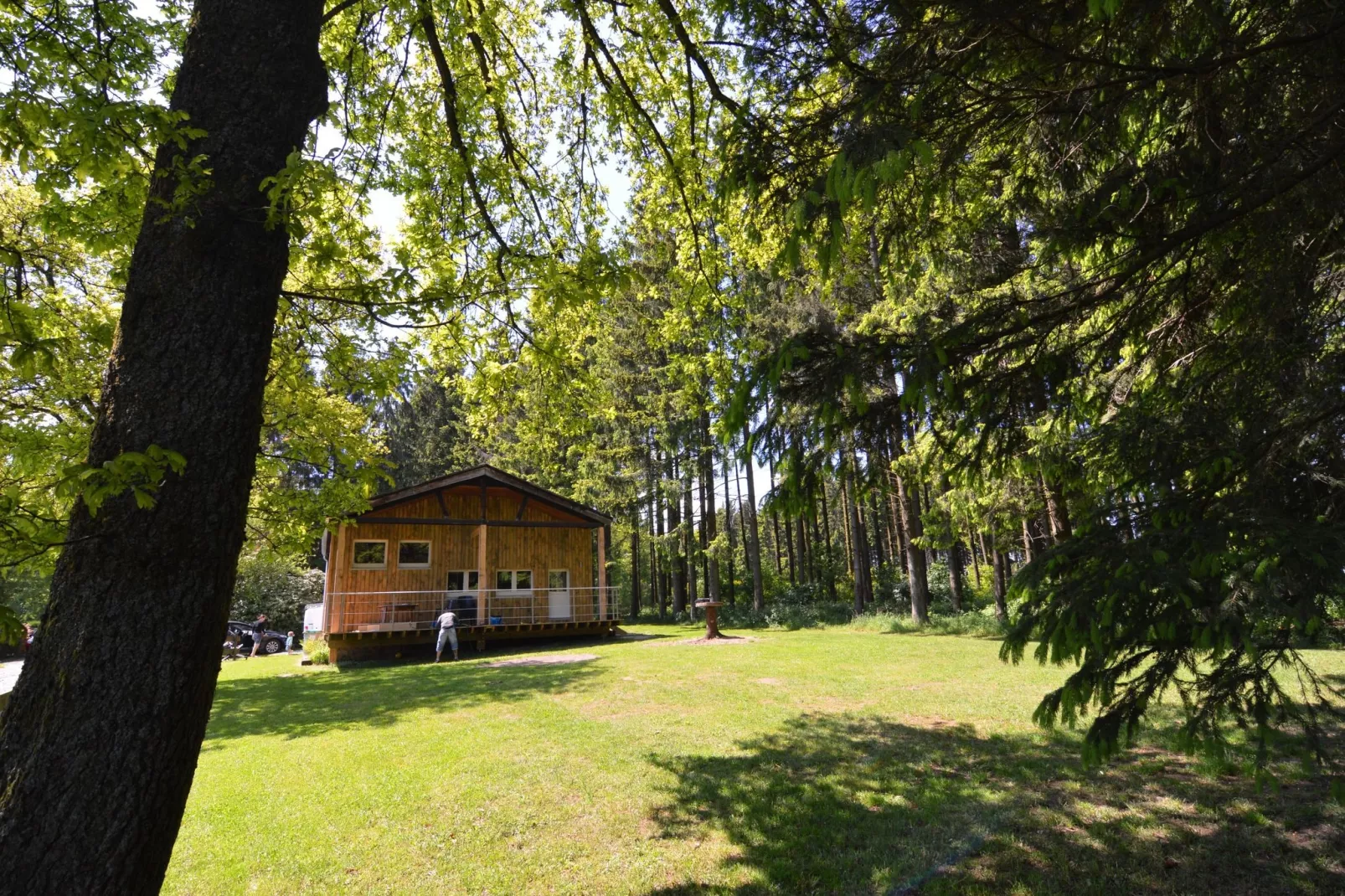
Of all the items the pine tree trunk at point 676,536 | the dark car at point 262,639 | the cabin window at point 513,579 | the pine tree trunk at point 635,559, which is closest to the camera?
the cabin window at point 513,579

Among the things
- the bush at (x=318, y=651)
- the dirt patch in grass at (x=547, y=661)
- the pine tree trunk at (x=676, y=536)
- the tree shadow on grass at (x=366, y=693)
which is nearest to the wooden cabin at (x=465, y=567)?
the bush at (x=318, y=651)

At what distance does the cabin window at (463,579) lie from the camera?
19.3 metres

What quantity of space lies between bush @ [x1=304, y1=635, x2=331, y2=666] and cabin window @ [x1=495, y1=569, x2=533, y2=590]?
4925 mm

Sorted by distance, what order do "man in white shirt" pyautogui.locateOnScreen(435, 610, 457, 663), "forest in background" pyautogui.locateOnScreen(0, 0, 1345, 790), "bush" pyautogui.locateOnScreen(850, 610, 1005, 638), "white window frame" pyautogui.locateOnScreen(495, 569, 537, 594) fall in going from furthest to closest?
"white window frame" pyautogui.locateOnScreen(495, 569, 537, 594) → "bush" pyautogui.locateOnScreen(850, 610, 1005, 638) → "man in white shirt" pyautogui.locateOnScreen(435, 610, 457, 663) → "forest in background" pyautogui.locateOnScreen(0, 0, 1345, 790)

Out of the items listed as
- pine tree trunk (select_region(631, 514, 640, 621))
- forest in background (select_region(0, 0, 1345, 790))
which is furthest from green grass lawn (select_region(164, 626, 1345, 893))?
pine tree trunk (select_region(631, 514, 640, 621))

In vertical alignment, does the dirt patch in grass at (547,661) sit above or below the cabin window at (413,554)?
below

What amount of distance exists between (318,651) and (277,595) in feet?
45.7

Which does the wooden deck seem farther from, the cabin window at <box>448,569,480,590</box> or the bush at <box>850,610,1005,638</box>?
the bush at <box>850,610,1005,638</box>

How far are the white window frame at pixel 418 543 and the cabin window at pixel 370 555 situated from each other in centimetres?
37

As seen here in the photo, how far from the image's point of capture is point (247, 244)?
2766mm

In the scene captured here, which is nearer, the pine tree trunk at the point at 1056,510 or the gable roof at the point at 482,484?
the pine tree trunk at the point at 1056,510

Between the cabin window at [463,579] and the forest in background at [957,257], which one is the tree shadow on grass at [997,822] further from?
the cabin window at [463,579]

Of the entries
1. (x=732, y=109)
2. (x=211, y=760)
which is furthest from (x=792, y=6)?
(x=211, y=760)

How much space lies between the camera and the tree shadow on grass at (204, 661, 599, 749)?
8547 millimetres
